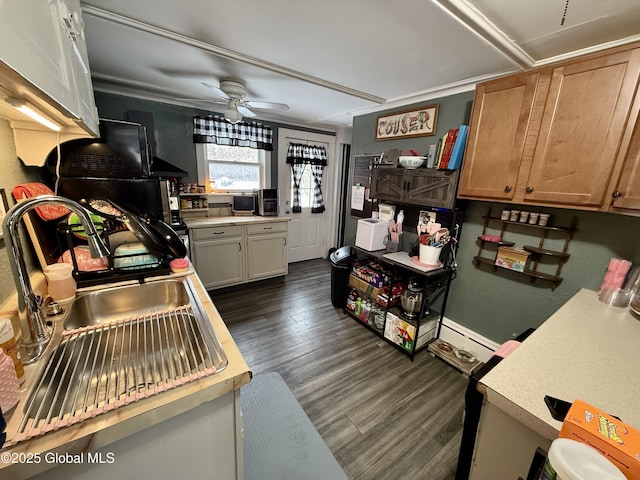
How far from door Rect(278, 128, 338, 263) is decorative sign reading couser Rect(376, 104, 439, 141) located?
59.6 inches

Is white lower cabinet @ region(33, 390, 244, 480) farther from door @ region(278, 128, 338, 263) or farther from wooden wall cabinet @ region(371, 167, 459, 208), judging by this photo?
door @ region(278, 128, 338, 263)

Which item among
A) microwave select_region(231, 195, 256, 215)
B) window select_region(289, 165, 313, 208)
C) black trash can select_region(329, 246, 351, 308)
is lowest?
black trash can select_region(329, 246, 351, 308)

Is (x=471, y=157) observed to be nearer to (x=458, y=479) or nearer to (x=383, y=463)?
(x=458, y=479)

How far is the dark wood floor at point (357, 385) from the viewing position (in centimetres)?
142

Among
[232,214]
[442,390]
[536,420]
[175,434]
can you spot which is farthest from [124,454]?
[232,214]

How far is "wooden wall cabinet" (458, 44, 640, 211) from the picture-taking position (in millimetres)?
1228

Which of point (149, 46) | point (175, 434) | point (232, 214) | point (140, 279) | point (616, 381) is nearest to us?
point (175, 434)

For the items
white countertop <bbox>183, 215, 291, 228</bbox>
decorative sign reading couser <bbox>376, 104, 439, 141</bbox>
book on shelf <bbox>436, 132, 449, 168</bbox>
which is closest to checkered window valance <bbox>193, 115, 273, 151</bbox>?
white countertop <bbox>183, 215, 291, 228</bbox>

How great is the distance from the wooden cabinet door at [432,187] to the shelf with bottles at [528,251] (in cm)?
39

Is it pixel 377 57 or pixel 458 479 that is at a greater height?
pixel 377 57

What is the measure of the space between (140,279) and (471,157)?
219 centimetres

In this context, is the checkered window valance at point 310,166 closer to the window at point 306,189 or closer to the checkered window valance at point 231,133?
the window at point 306,189

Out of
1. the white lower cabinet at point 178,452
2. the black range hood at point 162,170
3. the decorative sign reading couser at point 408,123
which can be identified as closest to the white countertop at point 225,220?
the black range hood at point 162,170

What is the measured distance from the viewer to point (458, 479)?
1081 mm
